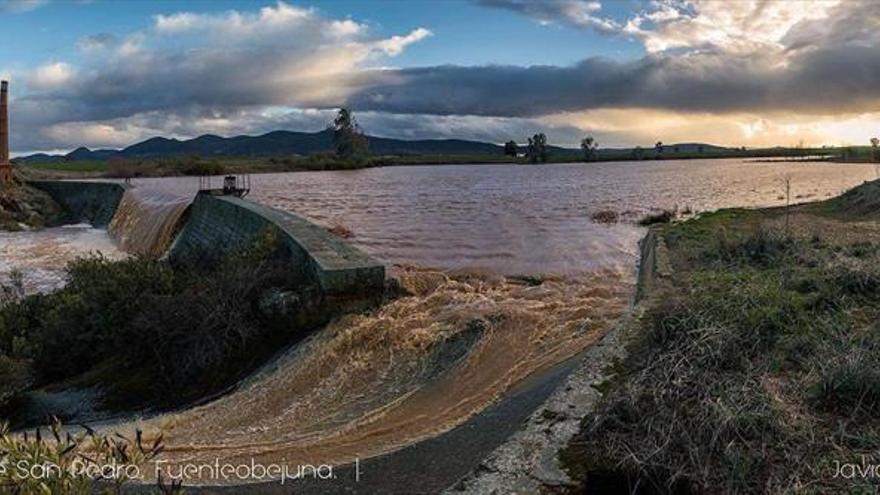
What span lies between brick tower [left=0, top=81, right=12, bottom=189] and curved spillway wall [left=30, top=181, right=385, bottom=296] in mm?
4375

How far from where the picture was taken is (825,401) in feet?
16.6

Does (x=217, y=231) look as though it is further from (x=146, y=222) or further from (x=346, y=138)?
(x=346, y=138)

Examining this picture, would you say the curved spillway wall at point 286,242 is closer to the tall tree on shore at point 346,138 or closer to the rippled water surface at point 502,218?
A: the rippled water surface at point 502,218

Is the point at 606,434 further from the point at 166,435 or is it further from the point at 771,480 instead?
the point at 166,435

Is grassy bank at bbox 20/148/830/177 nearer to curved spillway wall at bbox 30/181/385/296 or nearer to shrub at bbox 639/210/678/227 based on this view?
curved spillway wall at bbox 30/181/385/296

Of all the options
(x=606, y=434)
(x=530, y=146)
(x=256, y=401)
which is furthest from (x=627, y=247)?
(x=530, y=146)

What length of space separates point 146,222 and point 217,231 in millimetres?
7879

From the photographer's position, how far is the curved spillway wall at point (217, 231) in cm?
1072

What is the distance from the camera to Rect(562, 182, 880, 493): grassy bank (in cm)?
436

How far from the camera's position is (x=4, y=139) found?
41.6 metres

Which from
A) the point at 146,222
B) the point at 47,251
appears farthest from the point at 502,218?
the point at 47,251

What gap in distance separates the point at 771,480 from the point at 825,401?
51.4 inches

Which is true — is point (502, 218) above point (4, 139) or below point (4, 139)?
below

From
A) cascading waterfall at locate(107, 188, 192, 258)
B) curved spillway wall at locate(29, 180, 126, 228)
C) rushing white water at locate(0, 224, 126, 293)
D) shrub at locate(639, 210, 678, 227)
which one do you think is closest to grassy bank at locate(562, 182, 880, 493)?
shrub at locate(639, 210, 678, 227)
